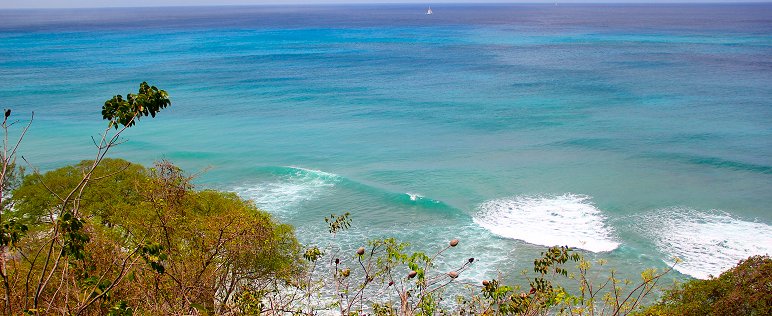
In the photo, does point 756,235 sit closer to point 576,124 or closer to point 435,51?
point 576,124

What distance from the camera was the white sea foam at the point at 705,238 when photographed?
83.8ft

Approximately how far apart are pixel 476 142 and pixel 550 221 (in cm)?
1582

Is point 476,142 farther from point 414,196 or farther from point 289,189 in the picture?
point 289,189

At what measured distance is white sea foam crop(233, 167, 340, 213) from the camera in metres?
33.3

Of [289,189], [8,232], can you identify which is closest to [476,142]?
[289,189]

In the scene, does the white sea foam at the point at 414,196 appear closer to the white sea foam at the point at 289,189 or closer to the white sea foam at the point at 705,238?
the white sea foam at the point at 289,189

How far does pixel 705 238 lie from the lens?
2797cm

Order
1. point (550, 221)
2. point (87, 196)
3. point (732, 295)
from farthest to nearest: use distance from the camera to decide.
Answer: point (550, 221) → point (87, 196) → point (732, 295)

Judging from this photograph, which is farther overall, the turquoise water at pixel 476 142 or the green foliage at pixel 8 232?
the turquoise water at pixel 476 142

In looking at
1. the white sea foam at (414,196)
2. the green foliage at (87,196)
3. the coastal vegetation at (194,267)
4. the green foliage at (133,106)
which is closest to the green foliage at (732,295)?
the coastal vegetation at (194,267)

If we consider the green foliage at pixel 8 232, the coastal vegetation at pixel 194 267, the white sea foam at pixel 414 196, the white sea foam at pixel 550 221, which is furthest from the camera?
the white sea foam at pixel 414 196

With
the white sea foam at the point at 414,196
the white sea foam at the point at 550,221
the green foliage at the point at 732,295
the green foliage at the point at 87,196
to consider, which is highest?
the green foliage at the point at 87,196

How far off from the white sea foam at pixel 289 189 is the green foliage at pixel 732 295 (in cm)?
2006

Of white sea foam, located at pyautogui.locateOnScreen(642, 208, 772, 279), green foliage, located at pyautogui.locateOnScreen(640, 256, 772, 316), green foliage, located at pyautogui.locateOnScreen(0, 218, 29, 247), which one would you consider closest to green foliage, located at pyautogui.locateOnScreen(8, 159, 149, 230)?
green foliage, located at pyautogui.locateOnScreen(0, 218, 29, 247)
